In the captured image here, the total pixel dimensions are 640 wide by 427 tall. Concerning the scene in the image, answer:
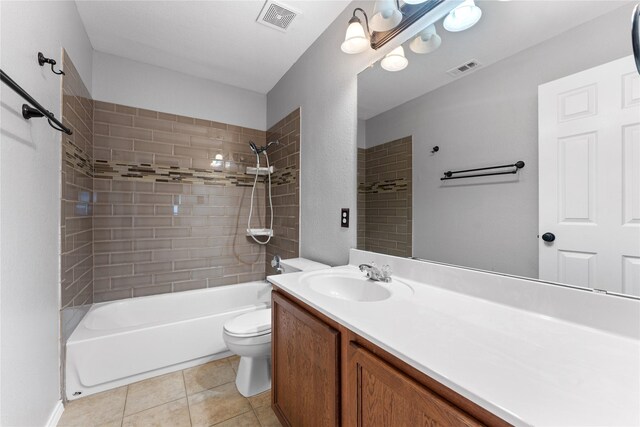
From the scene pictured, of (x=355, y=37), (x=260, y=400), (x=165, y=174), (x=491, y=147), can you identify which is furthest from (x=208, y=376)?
(x=355, y=37)

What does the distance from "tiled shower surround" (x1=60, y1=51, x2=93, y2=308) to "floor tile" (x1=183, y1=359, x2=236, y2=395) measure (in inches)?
35.8

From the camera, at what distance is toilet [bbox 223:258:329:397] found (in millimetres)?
1609

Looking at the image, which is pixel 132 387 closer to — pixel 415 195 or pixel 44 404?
pixel 44 404

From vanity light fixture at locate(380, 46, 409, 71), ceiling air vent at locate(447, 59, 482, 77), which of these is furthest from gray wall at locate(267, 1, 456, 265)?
ceiling air vent at locate(447, 59, 482, 77)

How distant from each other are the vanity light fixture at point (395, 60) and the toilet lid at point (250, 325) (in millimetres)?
1715

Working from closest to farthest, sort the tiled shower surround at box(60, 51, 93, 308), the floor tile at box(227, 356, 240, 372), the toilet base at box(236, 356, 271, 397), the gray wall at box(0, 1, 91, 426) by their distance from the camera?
the gray wall at box(0, 1, 91, 426) → the tiled shower surround at box(60, 51, 93, 308) → the toilet base at box(236, 356, 271, 397) → the floor tile at box(227, 356, 240, 372)

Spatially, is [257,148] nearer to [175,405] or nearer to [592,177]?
[175,405]

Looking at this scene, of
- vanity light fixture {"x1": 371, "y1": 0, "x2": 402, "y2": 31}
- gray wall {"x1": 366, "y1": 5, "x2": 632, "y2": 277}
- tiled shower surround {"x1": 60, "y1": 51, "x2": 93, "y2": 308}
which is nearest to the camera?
gray wall {"x1": 366, "y1": 5, "x2": 632, "y2": 277}

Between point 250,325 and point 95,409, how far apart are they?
987 millimetres


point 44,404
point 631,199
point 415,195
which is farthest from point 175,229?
point 631,199

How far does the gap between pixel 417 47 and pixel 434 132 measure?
458 millimetres

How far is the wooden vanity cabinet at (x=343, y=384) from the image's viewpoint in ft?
1.89

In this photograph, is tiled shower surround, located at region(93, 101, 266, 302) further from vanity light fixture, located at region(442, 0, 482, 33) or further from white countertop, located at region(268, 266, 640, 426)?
vanity light fixture, located at region(442, 0, 482, 33)

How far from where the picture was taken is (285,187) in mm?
2539
